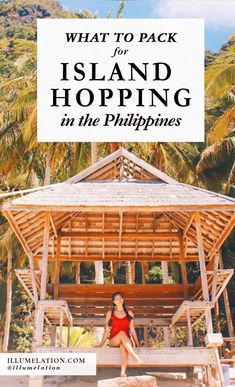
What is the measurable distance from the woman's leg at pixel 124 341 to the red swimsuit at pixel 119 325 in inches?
6.6

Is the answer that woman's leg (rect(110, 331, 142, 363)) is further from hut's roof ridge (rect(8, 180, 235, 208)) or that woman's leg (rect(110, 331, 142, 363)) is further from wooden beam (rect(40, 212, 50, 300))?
hut's roof ridge (rect(8, 180, 235, 208))

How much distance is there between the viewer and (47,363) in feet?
22.9

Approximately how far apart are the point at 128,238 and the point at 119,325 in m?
3.09

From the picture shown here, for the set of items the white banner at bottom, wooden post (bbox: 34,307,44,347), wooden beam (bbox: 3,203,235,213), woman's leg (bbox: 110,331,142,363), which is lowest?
the white banner at bottom

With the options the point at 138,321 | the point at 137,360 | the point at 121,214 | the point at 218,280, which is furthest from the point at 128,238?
the point at 137,360

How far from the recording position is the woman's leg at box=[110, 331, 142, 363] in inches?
273

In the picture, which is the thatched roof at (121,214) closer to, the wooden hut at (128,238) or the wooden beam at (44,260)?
the wooden hut at (128,238)

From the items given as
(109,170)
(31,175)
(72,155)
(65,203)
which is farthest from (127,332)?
(31,175)

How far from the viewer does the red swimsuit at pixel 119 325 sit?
7.45 metres

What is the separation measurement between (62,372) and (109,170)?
12.2 feet

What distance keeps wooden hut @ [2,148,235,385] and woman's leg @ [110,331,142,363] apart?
13cm

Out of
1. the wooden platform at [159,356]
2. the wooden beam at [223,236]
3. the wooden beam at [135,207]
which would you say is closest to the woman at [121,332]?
the wooden platform at [159,356]

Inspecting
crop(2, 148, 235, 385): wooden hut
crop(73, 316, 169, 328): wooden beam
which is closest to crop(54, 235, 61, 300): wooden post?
crop(2, 148, 235, 385): wooden hut

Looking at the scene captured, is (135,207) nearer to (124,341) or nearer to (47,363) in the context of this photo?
(124,341)
